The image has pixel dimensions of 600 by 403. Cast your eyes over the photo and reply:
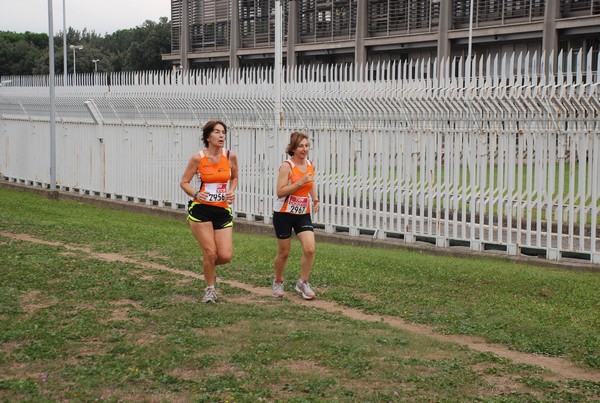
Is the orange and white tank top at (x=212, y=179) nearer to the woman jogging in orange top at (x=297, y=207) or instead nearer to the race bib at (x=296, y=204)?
the woman jogging in orange top at (x=297, y=207)

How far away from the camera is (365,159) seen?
14.8 metres

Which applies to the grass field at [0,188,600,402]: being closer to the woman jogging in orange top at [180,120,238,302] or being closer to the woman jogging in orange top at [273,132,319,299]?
the woman jogging in orange top at [273,132,319,299]

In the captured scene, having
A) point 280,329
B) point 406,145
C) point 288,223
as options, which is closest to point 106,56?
point 406,145

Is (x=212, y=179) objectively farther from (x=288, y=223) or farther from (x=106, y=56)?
(x=106, y=56)

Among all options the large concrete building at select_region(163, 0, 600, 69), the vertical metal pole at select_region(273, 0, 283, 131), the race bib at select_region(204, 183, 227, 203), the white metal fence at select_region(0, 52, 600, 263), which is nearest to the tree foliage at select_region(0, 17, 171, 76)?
the large concrete building at select_region(163, 0, 600, 69)

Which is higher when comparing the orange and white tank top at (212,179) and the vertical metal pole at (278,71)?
the vertical metal pole at (278,71)

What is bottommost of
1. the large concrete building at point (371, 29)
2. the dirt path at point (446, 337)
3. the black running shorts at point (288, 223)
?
the dirt path at point (446, 337)

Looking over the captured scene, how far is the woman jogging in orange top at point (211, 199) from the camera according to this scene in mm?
8727

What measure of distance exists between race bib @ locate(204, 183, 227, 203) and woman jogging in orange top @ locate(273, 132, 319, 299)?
1.98 ft

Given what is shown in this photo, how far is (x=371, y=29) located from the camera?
144 feet

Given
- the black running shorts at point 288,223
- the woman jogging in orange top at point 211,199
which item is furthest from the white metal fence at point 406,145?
the woman jogging in orange top at point 211,199

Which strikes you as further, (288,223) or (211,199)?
(288,223)

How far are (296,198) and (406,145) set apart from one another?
542cm

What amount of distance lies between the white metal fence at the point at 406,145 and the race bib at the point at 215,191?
16.4 feet
